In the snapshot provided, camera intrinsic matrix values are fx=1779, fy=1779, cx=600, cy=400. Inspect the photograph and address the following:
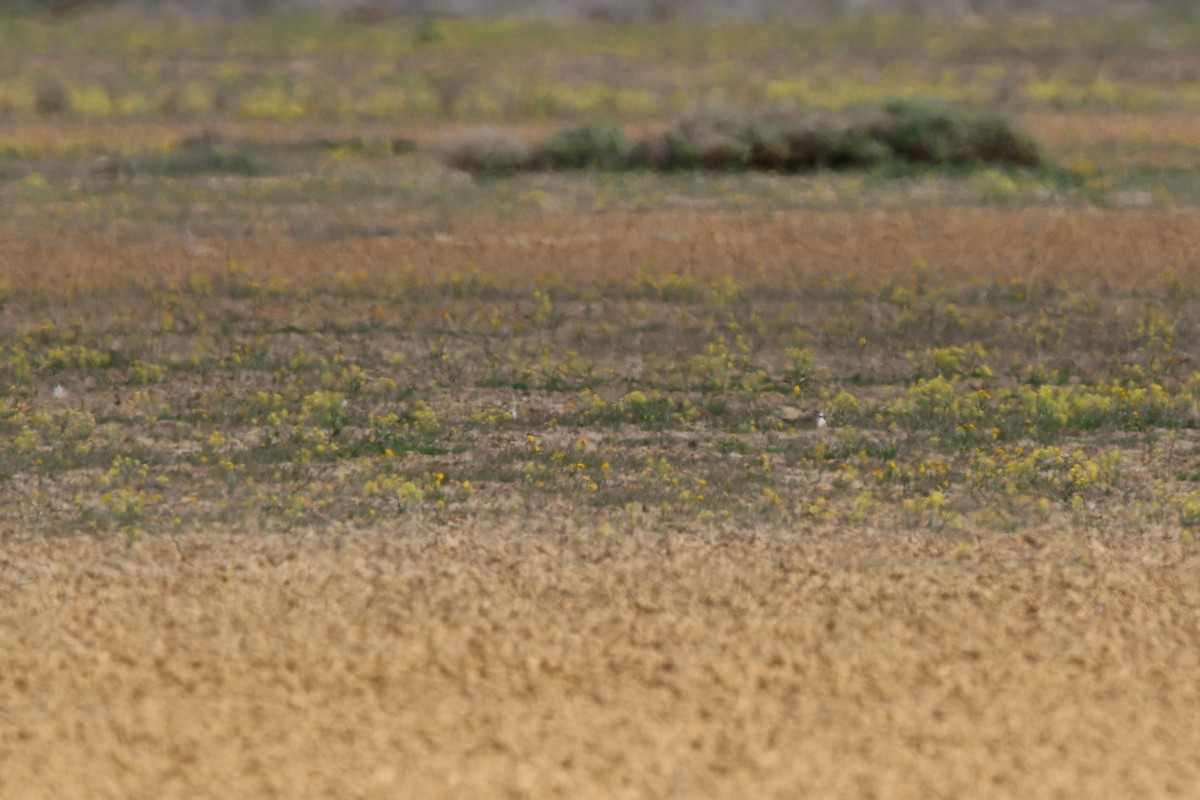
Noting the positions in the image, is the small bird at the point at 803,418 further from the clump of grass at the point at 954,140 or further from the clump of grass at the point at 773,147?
the clump of grass at the point at 954,140

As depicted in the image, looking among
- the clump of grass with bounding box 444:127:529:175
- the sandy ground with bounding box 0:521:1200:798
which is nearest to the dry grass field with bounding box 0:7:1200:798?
the sandy ground with bounding box 0:521:1200:798

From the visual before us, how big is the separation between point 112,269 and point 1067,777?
13106mm

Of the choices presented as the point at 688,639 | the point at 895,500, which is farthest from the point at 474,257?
the point at 688,639

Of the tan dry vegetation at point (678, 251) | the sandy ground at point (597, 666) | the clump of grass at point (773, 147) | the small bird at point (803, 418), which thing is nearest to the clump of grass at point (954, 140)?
the clump of grass at point (773, 147)

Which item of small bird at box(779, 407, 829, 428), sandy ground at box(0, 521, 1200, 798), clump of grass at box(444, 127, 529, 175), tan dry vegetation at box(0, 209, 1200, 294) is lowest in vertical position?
clump of grass at box(444, 127, 529, 175)

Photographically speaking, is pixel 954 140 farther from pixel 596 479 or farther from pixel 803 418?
pixel 596 479

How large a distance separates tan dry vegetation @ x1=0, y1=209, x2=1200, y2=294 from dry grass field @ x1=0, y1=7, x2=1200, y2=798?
9 cm

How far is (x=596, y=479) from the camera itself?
12203mm

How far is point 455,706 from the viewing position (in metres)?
8.56

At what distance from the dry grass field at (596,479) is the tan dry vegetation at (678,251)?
89 millimetres

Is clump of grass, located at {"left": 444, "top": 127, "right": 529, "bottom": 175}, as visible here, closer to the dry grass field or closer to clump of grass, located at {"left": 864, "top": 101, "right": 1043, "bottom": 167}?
the dry grass field

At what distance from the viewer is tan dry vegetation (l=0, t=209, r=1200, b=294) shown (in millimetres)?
18359

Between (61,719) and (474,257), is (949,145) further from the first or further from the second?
(61,719)

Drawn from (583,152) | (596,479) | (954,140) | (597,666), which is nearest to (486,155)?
(583,152)
